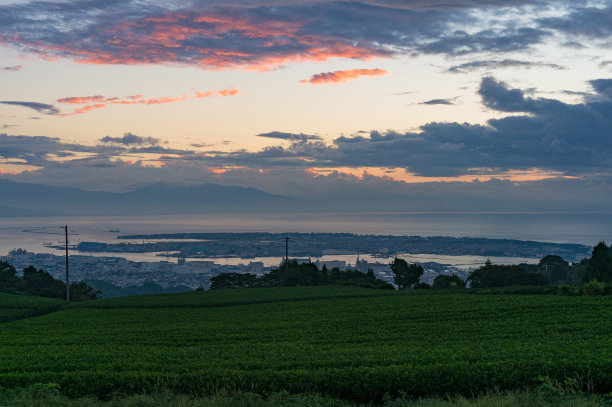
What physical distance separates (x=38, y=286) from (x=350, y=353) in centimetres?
5715

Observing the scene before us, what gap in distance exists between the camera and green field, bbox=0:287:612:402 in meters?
9.52

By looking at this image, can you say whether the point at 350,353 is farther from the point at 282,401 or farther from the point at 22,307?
the point at 22,307

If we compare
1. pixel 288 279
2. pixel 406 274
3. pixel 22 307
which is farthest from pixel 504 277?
pixel 22 307

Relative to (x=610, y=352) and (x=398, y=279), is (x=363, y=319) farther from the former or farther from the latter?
(x=398, y=279)

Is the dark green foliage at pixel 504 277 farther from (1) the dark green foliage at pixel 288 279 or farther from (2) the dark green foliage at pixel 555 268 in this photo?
(2) the dark green foliage at pixel 555 268

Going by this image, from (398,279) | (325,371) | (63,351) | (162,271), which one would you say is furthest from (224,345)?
(162,271)

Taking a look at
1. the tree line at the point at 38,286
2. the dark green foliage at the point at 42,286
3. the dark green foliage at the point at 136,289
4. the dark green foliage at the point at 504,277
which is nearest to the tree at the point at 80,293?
the tree line at the point at 38,286

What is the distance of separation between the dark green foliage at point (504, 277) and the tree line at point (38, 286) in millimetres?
48615

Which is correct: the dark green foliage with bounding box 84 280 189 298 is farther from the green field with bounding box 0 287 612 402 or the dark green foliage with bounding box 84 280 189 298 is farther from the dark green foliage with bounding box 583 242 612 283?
the dark green foliage with bounding box 583 242 612 283

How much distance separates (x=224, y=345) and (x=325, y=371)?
20.9ft

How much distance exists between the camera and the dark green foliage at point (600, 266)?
44750mm

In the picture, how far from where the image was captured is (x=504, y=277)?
52.0m

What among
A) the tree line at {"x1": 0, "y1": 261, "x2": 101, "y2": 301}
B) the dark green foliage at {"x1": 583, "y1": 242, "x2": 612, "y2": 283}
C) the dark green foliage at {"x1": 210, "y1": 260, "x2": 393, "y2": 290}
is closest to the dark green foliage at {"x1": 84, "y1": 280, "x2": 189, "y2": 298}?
the dark green foliage at {"x1": 210, "y1": 260, "x2": 393, "y2": 290}

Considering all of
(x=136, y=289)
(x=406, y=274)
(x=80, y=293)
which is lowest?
(x=136, y=289)
